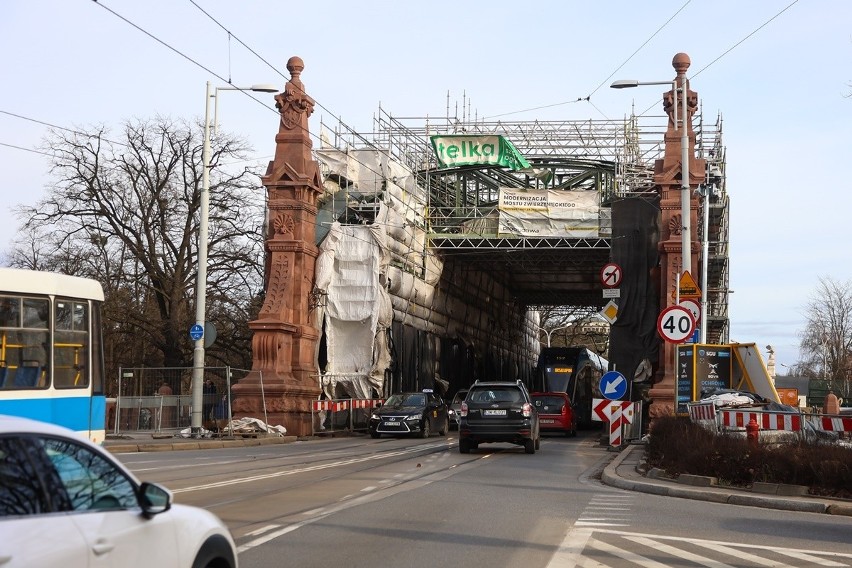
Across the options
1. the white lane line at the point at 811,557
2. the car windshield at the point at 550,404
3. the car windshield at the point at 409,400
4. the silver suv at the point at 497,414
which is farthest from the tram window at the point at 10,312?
the car windshield at the point at 550,404

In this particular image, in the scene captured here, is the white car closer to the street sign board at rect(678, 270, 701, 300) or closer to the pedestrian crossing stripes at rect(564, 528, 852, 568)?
the pedestrian crossing stripes at rect(564, 528, 852, 568)

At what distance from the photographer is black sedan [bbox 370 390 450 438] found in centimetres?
3400

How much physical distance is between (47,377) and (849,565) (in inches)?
414

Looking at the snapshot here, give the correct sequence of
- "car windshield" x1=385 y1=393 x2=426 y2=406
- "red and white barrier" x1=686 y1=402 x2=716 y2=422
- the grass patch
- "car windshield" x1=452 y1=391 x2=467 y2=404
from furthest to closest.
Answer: "car windshield" x1=452 y1=391 x2=467 y2=404, "car windshield" x1=385 y1=393 x2=426 y2=406, "red and white barrier" x1=686 y1=402 x2=716 y2=422, the grass patch

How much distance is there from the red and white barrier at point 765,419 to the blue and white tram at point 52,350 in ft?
34.1

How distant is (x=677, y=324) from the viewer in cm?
2144

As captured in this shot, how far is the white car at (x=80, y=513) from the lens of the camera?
4.11 m

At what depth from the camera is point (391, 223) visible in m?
40.9

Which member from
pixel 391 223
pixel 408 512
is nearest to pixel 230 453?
pixel 408 512

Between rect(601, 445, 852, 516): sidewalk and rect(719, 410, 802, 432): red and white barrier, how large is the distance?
6.39 ft

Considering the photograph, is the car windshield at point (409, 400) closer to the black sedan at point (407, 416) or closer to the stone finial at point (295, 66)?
the black sedan at point (407, 416)

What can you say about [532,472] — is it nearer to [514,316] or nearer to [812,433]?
[812,433]

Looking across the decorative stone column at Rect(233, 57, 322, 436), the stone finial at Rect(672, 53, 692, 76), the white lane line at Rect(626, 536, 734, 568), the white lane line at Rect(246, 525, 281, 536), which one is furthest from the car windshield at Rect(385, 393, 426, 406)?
the white lane line at Rect(626, 536, 734, 568)

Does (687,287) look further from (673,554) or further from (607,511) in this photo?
(673,554)
